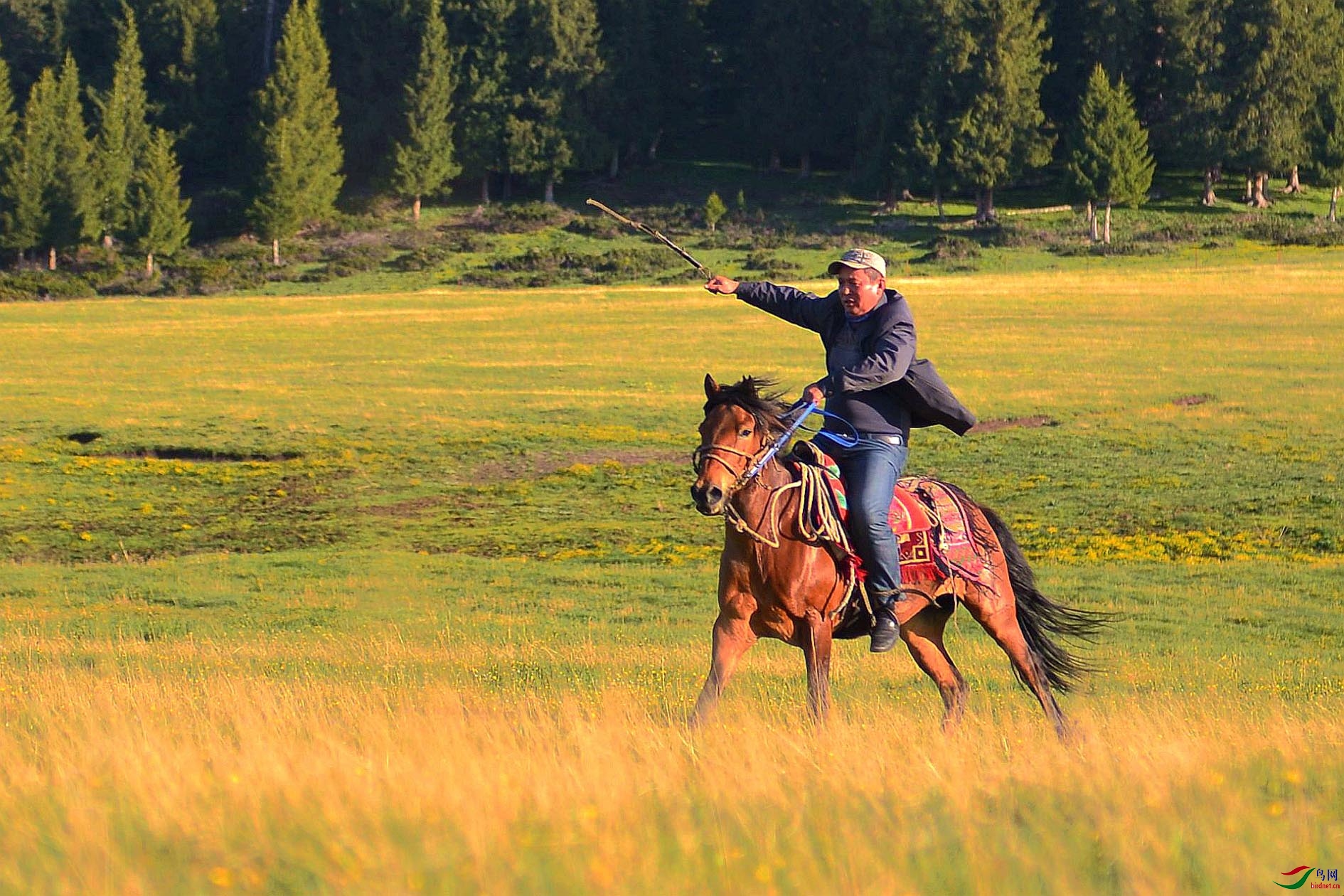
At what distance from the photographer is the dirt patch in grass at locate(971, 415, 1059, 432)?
32062mm

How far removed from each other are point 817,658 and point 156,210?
244 ft

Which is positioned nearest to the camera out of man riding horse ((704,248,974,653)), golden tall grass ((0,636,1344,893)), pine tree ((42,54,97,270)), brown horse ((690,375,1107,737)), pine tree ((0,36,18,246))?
golden tall grass ((0,636,1344,893))

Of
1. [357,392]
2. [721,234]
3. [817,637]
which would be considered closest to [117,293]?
[721,234]

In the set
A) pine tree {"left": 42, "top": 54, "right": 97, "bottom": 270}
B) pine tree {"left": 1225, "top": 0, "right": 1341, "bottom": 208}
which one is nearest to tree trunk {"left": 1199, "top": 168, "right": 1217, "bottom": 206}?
pine tree {"left": 1225, "top": 0, "right": 1341, "bottom": 208}

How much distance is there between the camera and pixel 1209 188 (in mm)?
82375

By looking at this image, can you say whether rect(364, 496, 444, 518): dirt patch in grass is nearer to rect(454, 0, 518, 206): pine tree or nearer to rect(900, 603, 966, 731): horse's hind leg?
rect(900, 603, 966, 731): horse's hind leg

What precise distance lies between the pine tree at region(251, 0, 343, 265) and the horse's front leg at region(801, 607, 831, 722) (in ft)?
244

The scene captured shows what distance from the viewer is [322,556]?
2180 centimetres

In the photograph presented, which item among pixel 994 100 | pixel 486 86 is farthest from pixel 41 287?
pixel 994 100

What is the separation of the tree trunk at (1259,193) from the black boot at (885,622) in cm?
7742

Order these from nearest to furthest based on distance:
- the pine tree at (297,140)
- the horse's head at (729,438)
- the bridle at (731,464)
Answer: the horse's head at (729,438) < the bridle at (731,464) < the pine tree at (297,140)

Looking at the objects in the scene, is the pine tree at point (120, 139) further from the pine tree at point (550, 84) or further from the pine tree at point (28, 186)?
the pine tree at point (550, 84)

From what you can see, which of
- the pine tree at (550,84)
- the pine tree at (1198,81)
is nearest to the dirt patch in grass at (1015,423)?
the pine tree at (1198,81)

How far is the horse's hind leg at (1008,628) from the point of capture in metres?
9.98
